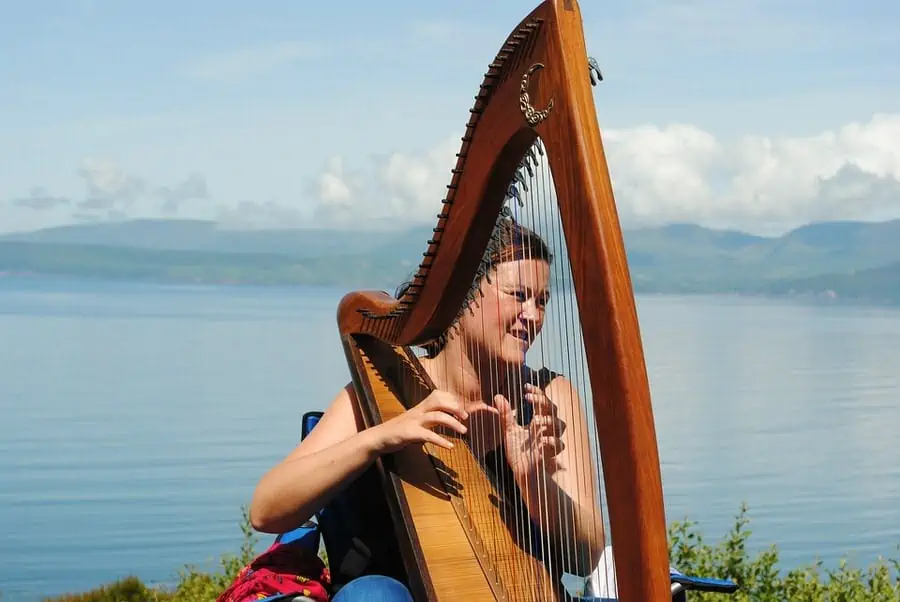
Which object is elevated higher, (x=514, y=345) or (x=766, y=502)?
Answer: (x=514, y=345)

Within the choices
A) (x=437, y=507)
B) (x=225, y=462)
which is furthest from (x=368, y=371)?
(x=225, y=462)

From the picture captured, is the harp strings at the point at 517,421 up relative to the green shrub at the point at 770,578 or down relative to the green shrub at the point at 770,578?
up

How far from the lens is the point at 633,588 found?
1790mm

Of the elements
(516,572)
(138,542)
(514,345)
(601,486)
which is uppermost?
(514,345)

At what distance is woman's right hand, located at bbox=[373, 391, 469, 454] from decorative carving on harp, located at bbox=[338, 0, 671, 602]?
10cm

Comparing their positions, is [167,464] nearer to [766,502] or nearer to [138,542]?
[138,542]

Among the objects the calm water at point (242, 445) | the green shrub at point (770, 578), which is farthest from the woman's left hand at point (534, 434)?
the calm water at point (242, 445)

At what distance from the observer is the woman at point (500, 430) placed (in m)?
2.55

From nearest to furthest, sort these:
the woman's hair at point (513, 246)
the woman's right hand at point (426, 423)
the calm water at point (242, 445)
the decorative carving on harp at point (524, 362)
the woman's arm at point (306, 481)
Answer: the decorative carving on harp at point (524, 362), the woman's hair at point (513, 246), the woman's right hand at point (426, 423), the woman's arm at point (306, 481), the calm water at point (242, 445)

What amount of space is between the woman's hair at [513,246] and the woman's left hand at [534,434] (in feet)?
0.77

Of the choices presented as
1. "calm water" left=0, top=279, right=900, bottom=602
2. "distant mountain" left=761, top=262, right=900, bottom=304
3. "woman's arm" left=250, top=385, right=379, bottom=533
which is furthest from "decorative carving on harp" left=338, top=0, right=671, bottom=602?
"distant mountain" left=761, top=262, right=900, bottom=304

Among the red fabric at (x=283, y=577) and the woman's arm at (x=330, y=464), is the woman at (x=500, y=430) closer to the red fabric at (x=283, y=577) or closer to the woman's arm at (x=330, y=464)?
the woman's arm at (x=330, y=464)

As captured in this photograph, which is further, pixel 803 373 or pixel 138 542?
pixel 803 373

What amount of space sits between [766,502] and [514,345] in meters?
8.26
